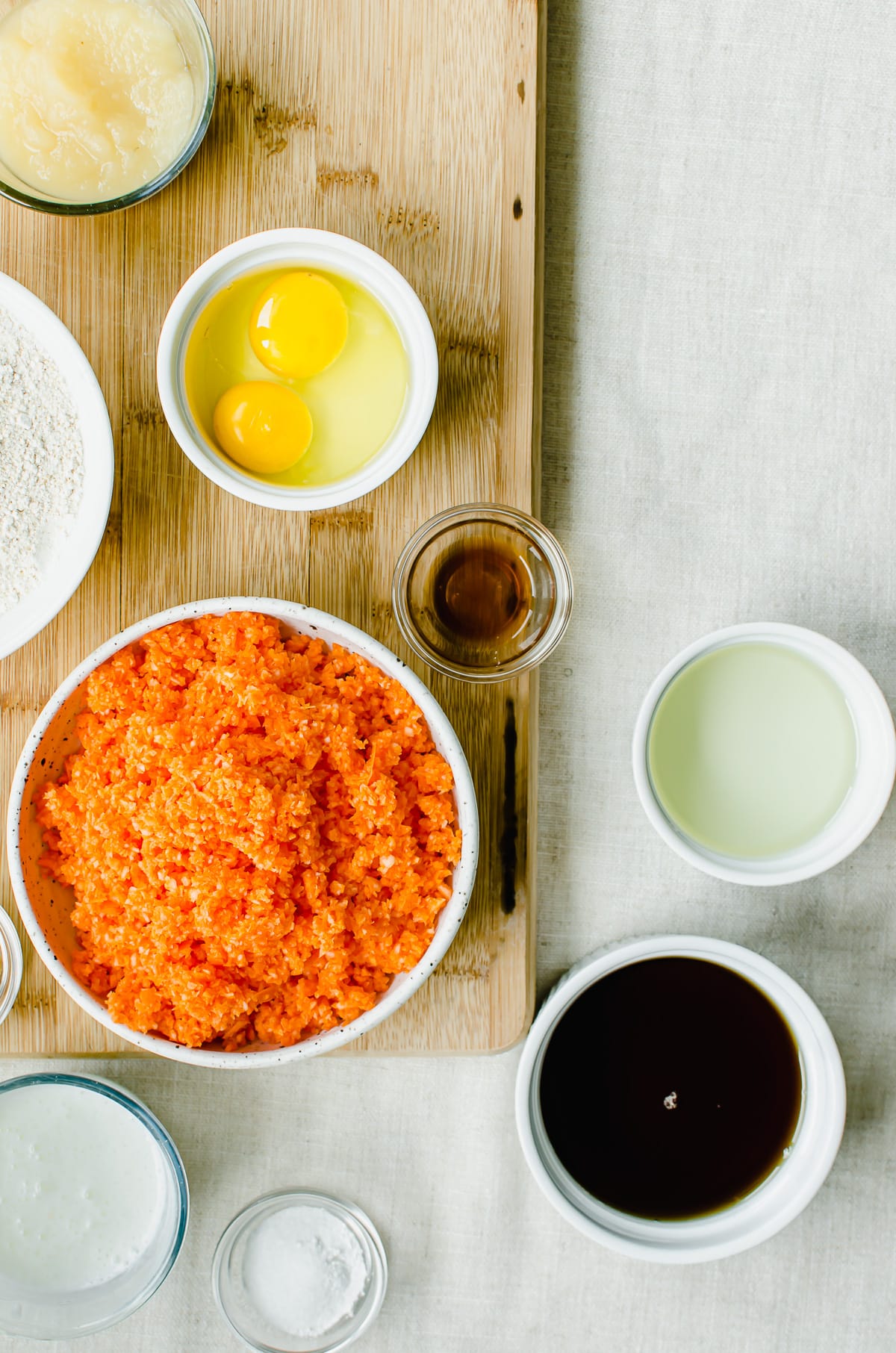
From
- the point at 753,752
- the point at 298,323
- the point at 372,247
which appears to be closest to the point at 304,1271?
the point at 753,752

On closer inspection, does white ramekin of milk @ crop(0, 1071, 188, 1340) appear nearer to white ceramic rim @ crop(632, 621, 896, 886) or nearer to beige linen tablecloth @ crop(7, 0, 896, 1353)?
beige linen tablecloth @ crop(7, 0, 896, 1353)

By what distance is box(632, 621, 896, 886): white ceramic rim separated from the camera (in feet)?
3.75

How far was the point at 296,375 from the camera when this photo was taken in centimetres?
112

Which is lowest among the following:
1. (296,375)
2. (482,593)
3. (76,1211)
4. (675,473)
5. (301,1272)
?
(301,1272)

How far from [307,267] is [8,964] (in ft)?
2.87

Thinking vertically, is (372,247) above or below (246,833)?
above

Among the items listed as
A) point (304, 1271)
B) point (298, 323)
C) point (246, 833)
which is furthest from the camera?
point (304, 1271)

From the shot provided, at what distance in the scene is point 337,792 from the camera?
1.04m

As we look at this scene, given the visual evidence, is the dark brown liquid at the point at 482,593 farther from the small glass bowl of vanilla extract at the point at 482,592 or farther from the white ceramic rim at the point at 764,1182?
the white ceramic rim at the point at 764,1182

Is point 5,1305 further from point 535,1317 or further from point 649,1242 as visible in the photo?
point 649,1242

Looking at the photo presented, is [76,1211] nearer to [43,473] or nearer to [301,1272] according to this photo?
[301,1272]

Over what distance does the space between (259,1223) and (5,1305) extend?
329mm

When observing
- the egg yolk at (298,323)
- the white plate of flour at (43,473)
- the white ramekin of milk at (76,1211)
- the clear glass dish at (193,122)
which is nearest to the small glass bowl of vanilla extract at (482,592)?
the egg yolk at (298,323)

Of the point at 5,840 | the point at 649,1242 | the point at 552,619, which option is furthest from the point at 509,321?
the point at 649,1242
